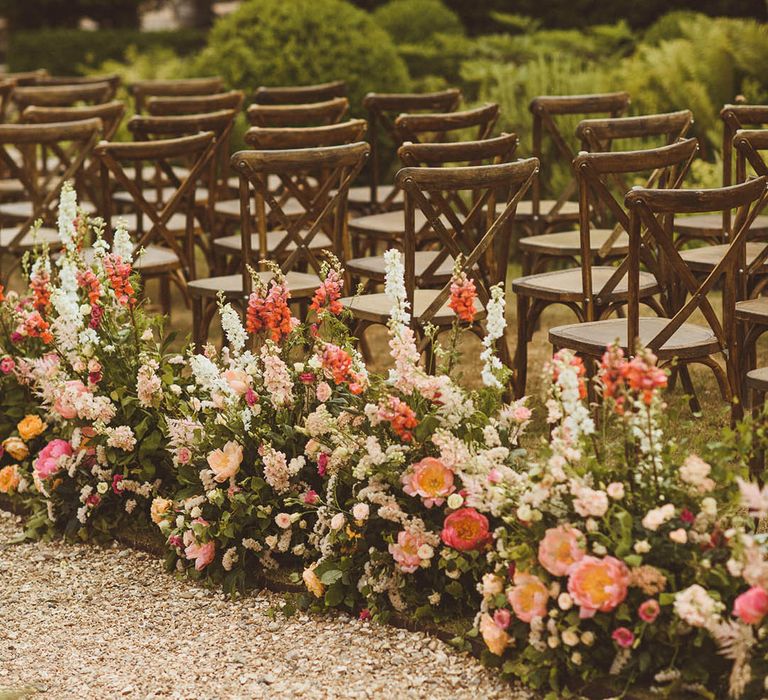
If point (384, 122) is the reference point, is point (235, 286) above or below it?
below

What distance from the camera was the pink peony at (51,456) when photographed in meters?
4.32

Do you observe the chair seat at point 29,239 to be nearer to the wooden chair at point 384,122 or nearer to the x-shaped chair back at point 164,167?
the x-shaped chair back at point 164,167

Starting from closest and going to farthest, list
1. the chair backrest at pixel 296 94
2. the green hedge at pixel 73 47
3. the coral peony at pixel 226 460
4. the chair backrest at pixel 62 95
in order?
1. the coral peony at pixel 226 460
2. the chair backrest at pixel 296 94
3. the chair backrest at pixel 62 95
4. the green hedge at pixel 73 47

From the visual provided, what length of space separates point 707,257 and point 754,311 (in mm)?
1002

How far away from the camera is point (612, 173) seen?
4539mm

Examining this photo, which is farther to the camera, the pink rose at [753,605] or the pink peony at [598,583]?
the pink peony at [598,583]

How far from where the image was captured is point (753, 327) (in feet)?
14.3

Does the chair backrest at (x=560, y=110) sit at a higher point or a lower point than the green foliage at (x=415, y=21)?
lower


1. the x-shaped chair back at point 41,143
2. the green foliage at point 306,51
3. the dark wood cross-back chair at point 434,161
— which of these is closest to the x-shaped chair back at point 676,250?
the dark wood cross-back chair at point 434,161

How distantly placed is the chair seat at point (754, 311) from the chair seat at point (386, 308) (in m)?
0.91

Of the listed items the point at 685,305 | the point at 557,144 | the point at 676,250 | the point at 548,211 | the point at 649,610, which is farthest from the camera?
the point at 548,211

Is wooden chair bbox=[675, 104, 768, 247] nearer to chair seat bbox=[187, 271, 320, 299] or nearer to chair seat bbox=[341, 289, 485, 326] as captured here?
chair seat bbox=[341, 289, 485, 326]

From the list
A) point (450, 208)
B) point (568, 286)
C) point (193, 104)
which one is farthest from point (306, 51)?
point (450, 208)

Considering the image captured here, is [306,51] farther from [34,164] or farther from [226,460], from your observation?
[226,460]
